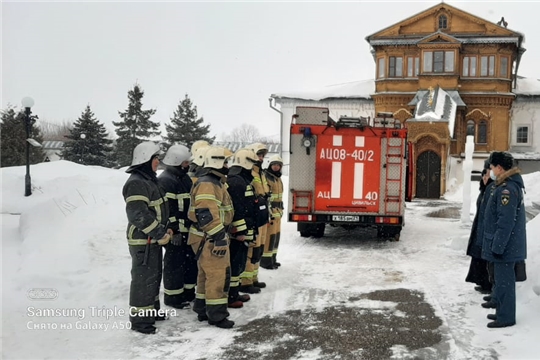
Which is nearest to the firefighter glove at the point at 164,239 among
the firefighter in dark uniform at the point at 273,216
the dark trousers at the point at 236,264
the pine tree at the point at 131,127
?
the dark trousers at the point at 236,264

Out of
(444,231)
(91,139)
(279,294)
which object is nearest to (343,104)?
(91,139)

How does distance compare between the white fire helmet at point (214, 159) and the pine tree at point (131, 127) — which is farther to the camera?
the pine tree at point (131, 127)

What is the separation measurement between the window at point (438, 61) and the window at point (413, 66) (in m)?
1.14

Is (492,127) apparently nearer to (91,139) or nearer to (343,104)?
(343,104)

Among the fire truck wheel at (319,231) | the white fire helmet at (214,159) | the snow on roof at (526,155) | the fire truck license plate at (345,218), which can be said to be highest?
the snow on roof at (526,155)

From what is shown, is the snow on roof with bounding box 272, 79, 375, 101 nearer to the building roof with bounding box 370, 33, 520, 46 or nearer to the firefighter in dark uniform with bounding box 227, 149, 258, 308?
the building roof with bounding box 370, 33, 520, 46

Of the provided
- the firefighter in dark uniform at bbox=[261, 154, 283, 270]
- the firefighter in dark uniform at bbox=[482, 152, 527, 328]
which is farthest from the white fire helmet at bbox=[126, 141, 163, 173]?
the firefighter in dark uniform at bbox=[482, 152, 527, 328]

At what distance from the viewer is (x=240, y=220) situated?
721 centimetres

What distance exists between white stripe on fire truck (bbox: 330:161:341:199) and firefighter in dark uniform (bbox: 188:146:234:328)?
5768 mm

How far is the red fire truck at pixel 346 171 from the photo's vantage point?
39.1ft

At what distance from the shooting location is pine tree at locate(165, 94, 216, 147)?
178ft

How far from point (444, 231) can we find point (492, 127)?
22310 millimetres

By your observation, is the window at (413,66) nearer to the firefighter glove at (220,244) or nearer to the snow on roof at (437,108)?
the snow on roof at (437,108)

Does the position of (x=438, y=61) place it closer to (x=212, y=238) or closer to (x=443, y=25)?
(x=443, y=25)
